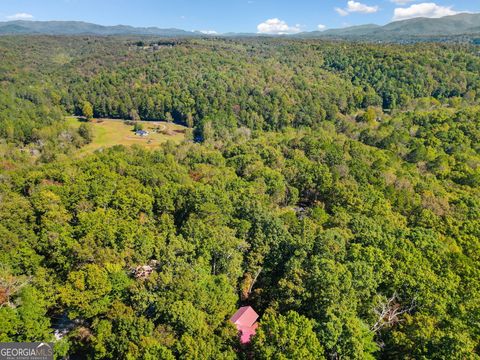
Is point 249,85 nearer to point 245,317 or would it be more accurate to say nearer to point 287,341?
point 245,317

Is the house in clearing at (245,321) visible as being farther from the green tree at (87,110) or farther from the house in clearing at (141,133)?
the green tree at (87,110)

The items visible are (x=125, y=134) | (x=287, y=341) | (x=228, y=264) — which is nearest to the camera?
(x=287, y=341)

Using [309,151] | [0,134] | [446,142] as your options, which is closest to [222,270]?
[309,151]

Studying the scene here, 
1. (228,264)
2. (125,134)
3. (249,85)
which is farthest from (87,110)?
(228,264)

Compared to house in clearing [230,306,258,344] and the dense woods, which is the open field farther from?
house in clearing [230,306,258,344]
